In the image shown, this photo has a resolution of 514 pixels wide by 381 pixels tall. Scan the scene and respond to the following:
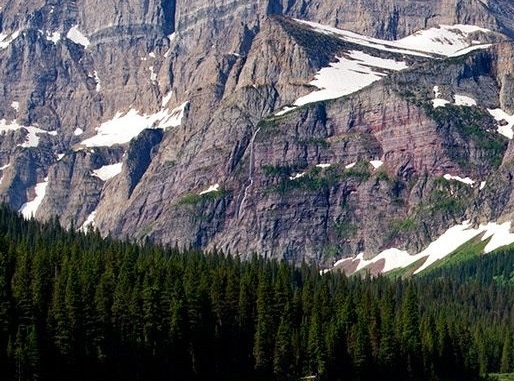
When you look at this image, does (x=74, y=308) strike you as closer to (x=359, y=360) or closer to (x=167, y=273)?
(x=167, y=273)


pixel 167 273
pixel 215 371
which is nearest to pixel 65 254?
pixel 167 273

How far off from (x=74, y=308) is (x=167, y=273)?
36.5m

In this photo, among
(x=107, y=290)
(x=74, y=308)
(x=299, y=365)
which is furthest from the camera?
(x=299, y=365)

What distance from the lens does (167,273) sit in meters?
195

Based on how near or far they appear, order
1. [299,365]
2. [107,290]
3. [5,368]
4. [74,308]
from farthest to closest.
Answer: [299,365] → [107,290] → [74,308] → [5,368]

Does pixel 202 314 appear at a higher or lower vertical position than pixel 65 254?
lower

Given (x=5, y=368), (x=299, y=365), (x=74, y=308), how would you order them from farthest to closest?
(x=299, y=365)
(x=74, y=308)
(x=5, y=368)

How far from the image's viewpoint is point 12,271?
17475 cm

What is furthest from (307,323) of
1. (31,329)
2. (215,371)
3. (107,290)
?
(31,329)

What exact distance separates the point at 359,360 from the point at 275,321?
15.4 metres

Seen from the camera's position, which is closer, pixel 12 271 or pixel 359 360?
pixel 12 271

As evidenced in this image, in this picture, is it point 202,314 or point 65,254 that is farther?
point 65,254

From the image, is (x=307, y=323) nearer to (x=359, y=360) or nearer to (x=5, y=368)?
(x=359, y=360)

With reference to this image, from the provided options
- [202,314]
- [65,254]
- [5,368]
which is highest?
[65,254]
